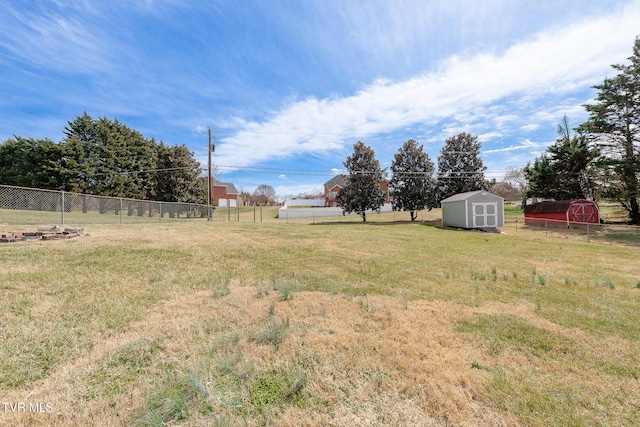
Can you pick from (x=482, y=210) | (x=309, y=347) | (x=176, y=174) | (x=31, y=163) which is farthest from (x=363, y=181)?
(x=31, y=163)

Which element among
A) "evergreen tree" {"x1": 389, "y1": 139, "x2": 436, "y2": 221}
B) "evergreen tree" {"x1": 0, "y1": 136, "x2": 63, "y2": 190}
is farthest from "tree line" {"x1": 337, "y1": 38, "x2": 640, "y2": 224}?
Result: "evergreen tree" {"x1": 0, "y1": 136, "x2": 63, "y2": 190}

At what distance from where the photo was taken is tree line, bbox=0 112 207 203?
24938mm

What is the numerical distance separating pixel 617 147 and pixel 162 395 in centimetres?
3125

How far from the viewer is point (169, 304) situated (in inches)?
162

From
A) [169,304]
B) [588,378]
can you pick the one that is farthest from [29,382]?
[588,378]

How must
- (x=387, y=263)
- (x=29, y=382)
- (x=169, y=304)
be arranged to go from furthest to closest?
(x=387, y=263) → (x=169, y=304) → (x=29, y=382)

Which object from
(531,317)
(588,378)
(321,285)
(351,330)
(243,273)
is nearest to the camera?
(588,378)

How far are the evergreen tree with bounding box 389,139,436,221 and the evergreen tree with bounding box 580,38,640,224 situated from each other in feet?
40.2

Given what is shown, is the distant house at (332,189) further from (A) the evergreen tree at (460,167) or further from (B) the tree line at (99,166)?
(B) the tree line at (99,166)

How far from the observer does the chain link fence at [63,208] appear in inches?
419

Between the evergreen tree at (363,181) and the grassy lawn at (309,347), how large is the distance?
2091cm

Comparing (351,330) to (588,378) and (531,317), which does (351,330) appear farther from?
(531,317)

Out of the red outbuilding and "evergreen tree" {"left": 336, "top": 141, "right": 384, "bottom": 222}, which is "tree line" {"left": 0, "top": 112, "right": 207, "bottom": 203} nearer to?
"evergreen tree" {"left": 336, "top": 141, "right": 384, "bottom": 222}

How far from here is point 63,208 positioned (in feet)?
36.8
